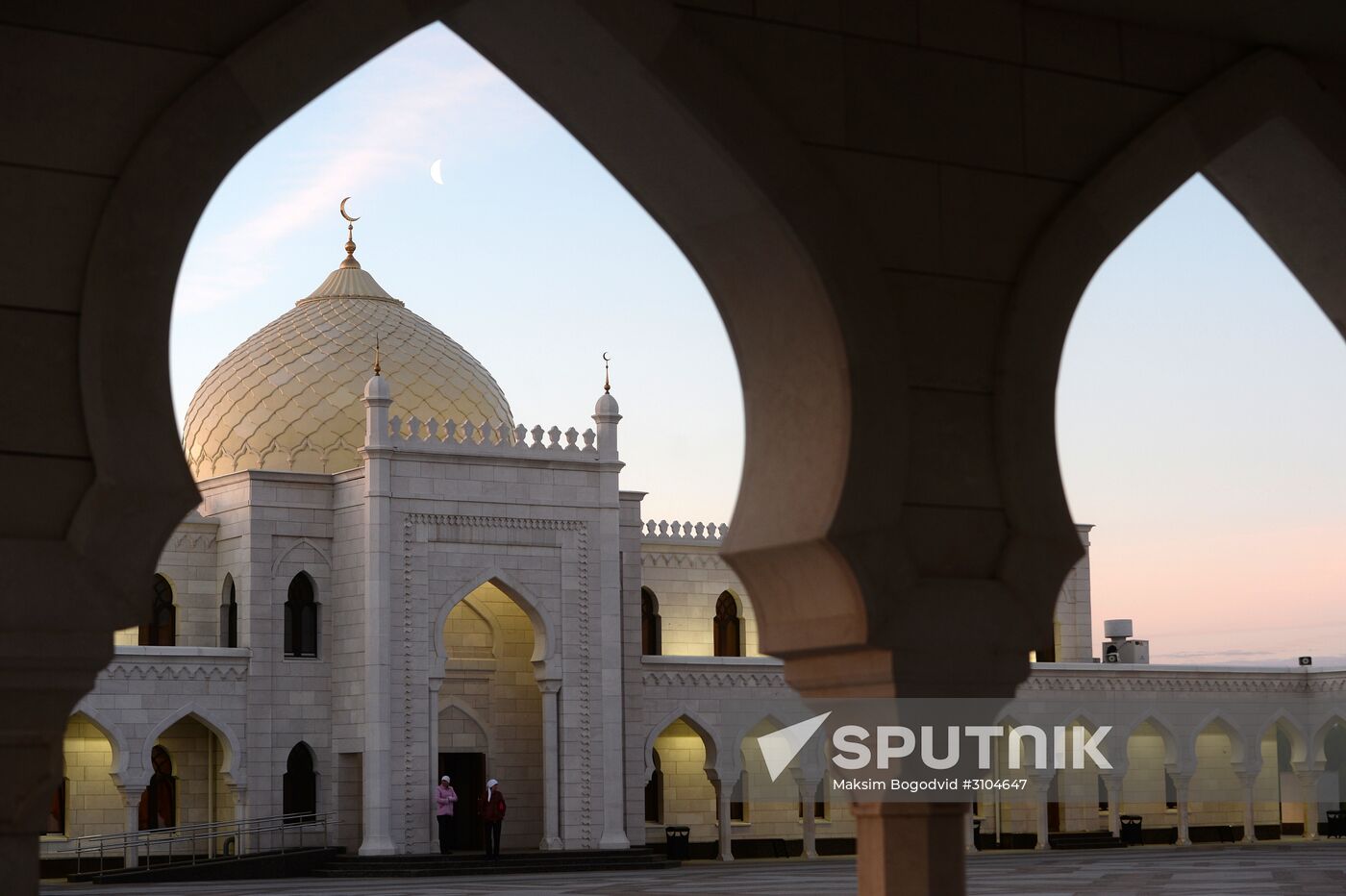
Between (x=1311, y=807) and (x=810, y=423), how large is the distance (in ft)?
79.6

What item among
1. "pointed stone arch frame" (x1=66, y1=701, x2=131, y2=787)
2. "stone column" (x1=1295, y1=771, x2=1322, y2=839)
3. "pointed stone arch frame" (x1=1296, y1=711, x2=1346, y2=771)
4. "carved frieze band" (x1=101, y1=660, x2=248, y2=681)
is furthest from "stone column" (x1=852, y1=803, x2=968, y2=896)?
"stone column" (x1=1295, y1=771, x2=1322, y2=839)

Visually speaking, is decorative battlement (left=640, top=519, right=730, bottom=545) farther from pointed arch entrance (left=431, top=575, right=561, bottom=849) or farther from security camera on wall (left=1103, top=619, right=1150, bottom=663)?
security camera on wall (left=1103, top=619, right=1150, bottom=663)

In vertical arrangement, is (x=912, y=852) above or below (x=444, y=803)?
above


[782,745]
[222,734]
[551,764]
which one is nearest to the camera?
[222,734]

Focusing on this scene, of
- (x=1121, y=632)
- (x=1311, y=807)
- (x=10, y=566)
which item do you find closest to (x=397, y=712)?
(x=1121, y=632)

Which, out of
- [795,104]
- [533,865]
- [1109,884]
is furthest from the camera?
[533,865]

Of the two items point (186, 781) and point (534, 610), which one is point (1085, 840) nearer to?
point (534, 610)

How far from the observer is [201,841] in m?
19.1

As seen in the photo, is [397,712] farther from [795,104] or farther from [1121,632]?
[795,104]

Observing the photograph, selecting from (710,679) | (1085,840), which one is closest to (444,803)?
(710,679)

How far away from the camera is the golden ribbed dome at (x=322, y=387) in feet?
69.1

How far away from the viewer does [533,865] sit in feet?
60.7

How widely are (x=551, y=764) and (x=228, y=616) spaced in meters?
3.85

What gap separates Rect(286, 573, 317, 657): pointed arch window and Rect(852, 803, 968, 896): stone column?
15749 millimetres
